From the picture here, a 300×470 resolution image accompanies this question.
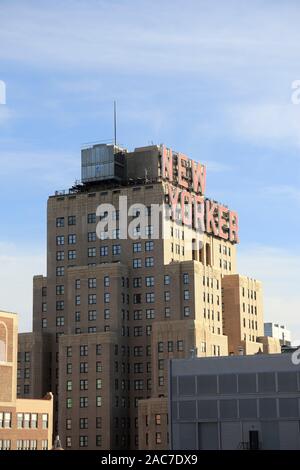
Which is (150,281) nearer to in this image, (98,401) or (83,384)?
(83,384)

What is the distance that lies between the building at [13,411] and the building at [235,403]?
52.3m

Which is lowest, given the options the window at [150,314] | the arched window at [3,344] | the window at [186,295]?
the arched window at [3,344]

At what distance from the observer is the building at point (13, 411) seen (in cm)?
15300

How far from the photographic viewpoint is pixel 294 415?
331ft

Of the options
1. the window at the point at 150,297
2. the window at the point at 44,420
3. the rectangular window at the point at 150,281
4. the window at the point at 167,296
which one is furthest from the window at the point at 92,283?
the window at the point at 44,420

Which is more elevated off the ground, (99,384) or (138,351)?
(138,351)

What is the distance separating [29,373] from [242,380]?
100676 millimetres

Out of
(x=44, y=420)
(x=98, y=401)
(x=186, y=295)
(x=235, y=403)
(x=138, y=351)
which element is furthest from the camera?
(x=138, y=351)

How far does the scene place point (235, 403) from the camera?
344 feet

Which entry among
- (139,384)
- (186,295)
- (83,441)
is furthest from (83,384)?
(186,295)

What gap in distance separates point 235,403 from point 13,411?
60312 millimetres

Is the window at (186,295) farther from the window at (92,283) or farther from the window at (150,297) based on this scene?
the window at (92,283)

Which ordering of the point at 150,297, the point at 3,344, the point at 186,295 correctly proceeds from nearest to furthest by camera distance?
the point at 3,344 → the point at 186,295 → the point at 150,297
